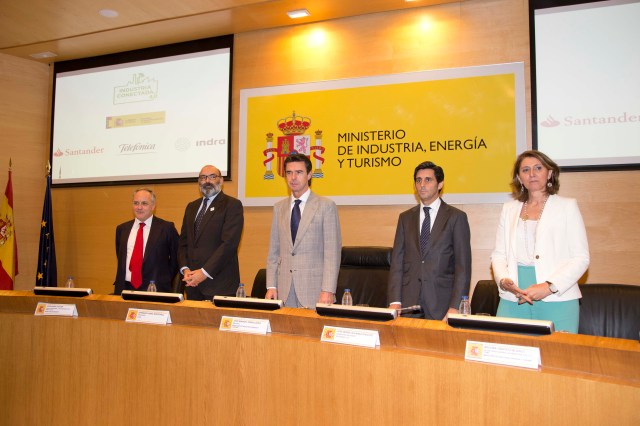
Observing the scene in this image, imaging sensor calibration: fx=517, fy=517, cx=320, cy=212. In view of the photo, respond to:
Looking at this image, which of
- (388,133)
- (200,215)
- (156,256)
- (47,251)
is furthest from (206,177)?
(47,251)

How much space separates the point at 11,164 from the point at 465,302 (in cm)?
543

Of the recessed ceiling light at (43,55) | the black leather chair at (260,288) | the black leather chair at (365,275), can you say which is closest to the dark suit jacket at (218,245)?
the black leather chair at (260,288)

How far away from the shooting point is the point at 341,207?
4520 mm

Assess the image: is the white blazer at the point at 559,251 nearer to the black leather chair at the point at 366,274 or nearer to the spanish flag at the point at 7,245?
the black leather chair at the point at 366,274

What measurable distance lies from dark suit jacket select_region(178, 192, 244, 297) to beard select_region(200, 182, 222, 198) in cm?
5

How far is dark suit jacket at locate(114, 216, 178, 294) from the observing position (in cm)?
366

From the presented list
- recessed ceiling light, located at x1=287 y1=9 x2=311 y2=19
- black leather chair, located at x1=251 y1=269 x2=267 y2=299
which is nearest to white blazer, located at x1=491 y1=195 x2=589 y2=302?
black leather chair, located at x1=251 y1=269 x2=267 y2=299

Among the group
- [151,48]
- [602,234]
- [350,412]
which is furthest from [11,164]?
[602,234]

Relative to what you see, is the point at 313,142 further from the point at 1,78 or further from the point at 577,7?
the point at 1,78

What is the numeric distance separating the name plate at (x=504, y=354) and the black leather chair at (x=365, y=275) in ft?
5.74

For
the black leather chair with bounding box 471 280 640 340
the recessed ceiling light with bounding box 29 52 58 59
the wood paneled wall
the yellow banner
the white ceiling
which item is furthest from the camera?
the recessed ceiling light with bounding box 29 52 58 59

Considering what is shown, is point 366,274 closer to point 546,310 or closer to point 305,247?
point 305,247

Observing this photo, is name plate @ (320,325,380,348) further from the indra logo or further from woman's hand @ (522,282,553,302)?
the indra logo

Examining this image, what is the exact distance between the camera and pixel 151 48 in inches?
211
